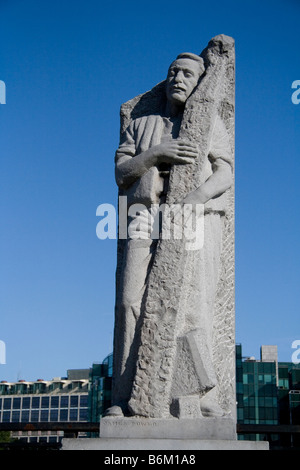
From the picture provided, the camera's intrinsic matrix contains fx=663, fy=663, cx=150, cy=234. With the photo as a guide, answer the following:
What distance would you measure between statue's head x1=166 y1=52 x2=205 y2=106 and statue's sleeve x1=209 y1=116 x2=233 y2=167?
53cm

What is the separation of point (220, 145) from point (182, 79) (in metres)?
0.98

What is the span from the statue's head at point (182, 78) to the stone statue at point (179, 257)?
0.5 inches

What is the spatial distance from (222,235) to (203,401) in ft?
7.03

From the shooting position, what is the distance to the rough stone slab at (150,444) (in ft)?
21.7

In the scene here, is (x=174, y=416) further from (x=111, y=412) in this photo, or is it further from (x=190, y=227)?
(x=190, y=227)

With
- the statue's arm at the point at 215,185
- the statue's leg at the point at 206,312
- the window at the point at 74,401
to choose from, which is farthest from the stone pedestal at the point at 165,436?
the window at the point at 74,401

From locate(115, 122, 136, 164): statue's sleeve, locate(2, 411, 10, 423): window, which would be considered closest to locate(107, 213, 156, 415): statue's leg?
locate(115, 122, 136, 164): statue's sleeve

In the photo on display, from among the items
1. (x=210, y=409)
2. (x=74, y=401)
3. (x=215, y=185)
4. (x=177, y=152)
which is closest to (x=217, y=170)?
(x=215, y=185)

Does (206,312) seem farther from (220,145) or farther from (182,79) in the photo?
(182,79)

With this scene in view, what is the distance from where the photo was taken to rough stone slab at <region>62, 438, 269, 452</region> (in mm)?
6621

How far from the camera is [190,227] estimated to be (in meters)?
7.70

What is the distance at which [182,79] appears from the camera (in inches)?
333

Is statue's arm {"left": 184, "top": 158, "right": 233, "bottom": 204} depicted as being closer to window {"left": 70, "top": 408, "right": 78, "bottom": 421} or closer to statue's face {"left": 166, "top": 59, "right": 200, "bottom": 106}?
statue's face {"left": 166, "top": 59, "right": 200, "bottom": 106}
